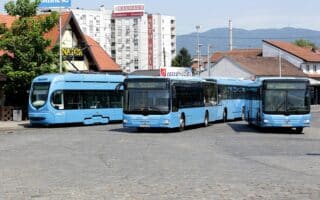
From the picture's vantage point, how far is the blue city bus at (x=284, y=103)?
101 ft

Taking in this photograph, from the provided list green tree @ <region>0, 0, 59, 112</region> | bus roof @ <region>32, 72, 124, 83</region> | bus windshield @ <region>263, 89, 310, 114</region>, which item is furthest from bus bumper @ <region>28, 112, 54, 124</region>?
bus windshield @ <region>263, 89, 310, 114</region>

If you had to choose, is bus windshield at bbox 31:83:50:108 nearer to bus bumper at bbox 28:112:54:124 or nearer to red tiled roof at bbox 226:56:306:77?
bus bumper at bbox 28:112:54:124

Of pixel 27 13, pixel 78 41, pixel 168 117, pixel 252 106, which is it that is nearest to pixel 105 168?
pixel 168 117

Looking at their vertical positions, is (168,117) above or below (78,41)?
below

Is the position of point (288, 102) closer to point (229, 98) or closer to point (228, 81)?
point (229, 98)

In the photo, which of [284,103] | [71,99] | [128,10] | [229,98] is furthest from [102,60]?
[128,10]

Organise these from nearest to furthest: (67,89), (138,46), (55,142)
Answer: (55,142) → (67,89) → (138,46)

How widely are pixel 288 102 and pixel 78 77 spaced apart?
44.4 ft

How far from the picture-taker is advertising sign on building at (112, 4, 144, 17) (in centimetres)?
14112

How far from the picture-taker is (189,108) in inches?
1304

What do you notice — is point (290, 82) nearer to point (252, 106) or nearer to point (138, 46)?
point (252, 106)

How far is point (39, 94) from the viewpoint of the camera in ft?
124

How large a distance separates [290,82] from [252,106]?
4063 mm

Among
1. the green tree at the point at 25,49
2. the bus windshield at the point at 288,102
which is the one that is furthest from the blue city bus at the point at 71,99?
the bus windshield at the point at 288,102
